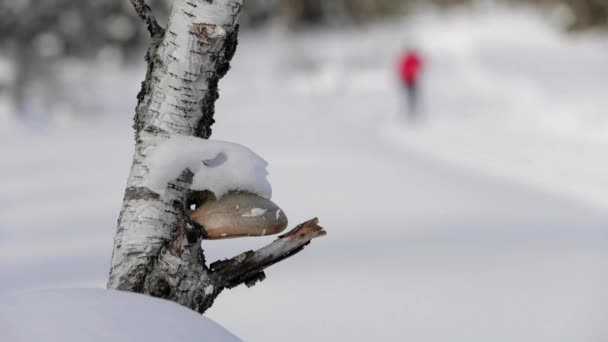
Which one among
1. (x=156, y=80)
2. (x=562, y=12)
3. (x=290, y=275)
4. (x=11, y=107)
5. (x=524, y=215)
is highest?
(x=562, y=12)

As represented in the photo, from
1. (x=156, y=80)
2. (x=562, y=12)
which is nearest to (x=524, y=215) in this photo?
(x=156, y=80)

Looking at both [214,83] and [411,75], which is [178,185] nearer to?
[214,83]

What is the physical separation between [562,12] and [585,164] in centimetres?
4339

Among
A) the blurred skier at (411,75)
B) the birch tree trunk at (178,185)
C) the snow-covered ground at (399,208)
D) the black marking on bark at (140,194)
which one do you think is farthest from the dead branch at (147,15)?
the blurred skier at (411,75)

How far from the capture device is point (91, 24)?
3678cm

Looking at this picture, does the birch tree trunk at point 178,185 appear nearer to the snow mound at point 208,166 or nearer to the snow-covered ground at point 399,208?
the snow mound at point 208,166

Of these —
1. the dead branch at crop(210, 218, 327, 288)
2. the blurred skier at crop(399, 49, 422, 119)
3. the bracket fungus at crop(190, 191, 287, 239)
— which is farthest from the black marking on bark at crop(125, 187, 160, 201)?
the blurred skier at crop(399, 49, 422, 119)

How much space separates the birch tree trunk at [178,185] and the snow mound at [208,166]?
1.1 inches

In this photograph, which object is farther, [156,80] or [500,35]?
[500,35]

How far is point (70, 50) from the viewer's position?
3491 centimetres

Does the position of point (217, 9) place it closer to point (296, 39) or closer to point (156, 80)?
point (156, 80)

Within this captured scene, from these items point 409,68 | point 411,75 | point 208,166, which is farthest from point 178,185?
point 411,75

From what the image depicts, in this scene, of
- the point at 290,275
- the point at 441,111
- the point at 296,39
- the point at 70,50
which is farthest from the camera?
the point at 296,39

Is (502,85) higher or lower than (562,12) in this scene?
lower
